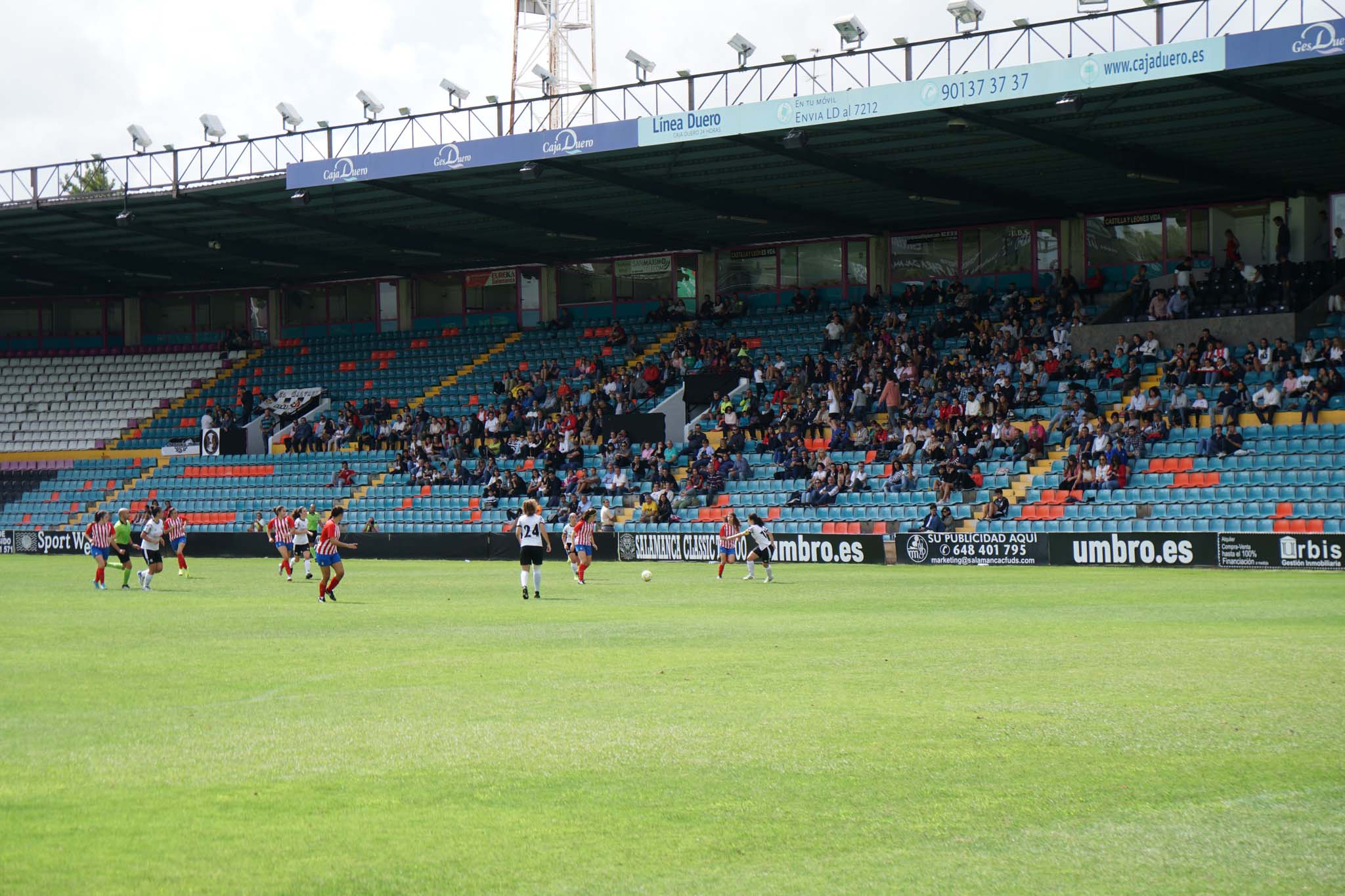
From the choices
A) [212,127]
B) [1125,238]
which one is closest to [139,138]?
[212,127]

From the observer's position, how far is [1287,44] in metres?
29.5

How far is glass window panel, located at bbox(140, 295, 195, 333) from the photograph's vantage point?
64.5 meters

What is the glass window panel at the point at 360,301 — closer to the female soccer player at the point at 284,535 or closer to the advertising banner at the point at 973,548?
the female soccer player at the point at 284,535

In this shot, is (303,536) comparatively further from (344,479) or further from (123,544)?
(344,479)

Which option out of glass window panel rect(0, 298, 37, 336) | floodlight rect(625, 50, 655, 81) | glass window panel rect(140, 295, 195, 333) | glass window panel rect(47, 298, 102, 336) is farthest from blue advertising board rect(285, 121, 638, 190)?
glass window panel rect(0, 298, 37, 336)

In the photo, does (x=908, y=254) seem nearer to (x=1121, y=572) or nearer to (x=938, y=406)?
(x=938, y=406)

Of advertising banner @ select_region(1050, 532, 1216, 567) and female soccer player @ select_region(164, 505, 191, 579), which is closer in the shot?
advertising banner @ select_region(1050, 532, 1216, 567)

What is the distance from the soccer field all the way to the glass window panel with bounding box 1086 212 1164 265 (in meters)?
27.9

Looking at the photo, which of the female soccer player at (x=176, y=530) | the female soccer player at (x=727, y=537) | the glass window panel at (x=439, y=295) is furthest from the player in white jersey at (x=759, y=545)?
the glass window panel at (x=439, y=295)

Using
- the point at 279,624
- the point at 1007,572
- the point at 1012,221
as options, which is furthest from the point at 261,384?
the point at 279,624

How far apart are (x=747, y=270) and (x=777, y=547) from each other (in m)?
18.3

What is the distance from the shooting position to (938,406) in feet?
135

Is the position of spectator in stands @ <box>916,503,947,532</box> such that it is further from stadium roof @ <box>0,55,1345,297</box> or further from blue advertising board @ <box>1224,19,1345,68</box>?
blue advertising board @ <box>1224,19,1345,68</box>

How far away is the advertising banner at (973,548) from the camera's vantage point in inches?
1342
